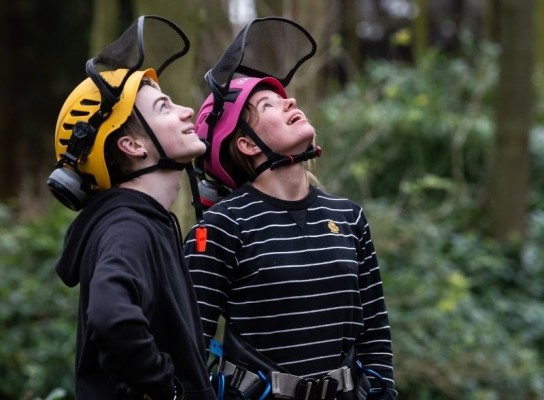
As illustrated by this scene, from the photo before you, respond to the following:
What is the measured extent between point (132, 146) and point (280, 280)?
768 millimetres

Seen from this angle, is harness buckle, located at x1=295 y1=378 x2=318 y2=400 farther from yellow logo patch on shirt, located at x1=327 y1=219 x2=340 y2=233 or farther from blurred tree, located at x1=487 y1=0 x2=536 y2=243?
blurred tree, located at x1=487 y1=0 x2=536 y2=243

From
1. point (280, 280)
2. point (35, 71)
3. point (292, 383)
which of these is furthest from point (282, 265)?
point (35, 71)

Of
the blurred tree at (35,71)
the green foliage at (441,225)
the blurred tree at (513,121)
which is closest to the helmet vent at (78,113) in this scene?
the green foliage at (441,225)

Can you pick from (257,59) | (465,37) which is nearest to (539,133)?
(465,37)

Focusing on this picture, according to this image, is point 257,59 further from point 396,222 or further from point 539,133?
point 539,133

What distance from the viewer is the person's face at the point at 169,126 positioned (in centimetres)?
345

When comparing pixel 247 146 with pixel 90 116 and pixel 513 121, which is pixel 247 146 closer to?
pixel 90 116

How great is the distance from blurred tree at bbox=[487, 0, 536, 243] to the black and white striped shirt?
7663 millimetres

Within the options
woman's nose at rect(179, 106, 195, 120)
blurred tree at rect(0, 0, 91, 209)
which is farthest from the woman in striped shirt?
blurred tree at rect(0, 0, 91, 209)

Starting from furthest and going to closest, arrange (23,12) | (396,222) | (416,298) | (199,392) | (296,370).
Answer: (23,12), (396,222), (416,298), (296,370), (199,392)

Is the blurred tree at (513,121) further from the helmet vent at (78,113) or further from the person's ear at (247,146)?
the helmet vent at (78,113)

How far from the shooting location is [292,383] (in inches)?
149

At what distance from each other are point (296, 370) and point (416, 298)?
4.71 metres

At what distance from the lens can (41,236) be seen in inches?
348
